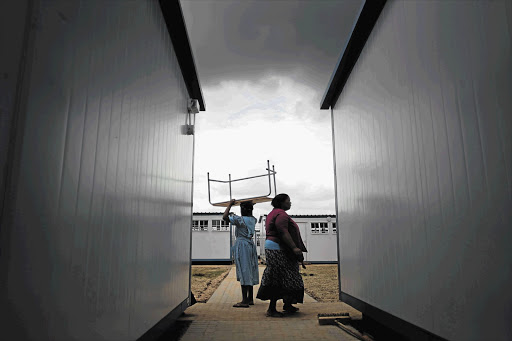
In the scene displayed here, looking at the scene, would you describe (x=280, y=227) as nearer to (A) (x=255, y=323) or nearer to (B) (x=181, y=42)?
(A) (x=255, y=323)

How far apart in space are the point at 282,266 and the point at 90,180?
3.65 metres

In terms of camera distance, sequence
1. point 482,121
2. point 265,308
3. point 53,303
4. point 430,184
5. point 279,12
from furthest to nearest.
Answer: point 279,12
point 265,308
point 430,184
point 482,121
point 53,303

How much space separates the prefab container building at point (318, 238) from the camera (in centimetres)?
1944

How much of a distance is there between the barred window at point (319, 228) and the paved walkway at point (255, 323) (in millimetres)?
14136

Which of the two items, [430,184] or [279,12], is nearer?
[430,184]

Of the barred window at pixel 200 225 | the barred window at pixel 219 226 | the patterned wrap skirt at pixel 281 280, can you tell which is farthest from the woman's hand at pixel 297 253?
the barred window at pixel 200 225

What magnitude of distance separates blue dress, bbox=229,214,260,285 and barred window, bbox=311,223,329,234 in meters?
14.4

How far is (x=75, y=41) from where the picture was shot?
1.61 meters

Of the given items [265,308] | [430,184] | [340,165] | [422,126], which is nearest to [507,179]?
[430,184]

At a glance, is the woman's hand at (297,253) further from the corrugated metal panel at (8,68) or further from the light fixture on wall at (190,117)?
the corrugated metal panel at (8,68)

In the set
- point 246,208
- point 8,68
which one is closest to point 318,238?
point 246,208

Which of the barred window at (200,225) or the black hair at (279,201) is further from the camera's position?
the barred window at (200,225)

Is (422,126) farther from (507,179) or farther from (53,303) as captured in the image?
(53,303)

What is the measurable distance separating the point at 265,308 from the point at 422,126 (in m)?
Result: 3.79
